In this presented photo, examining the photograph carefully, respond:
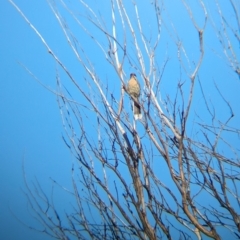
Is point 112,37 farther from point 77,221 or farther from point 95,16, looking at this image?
point 77,221

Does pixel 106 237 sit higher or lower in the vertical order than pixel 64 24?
lower

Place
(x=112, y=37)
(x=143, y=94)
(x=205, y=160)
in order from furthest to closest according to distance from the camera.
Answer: (x=205, y=160) → (x=143, y=94) → (x=112, y=37)

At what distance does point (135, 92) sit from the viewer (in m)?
3.01

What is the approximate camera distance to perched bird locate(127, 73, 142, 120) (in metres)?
2.40

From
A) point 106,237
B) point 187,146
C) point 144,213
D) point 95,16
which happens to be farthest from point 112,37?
point 106,237

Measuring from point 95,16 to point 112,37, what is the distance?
0.33 metres

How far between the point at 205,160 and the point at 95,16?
Answer: 1428 mm

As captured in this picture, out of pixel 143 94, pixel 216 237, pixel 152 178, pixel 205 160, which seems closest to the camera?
pixel 216 237

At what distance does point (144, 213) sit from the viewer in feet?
6.77

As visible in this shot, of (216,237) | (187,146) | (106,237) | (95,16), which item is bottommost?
(106,237)

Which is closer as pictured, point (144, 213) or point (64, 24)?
point (144, 213)

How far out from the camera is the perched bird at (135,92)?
2399mm

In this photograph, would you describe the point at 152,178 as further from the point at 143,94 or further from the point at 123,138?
the point at 143,94

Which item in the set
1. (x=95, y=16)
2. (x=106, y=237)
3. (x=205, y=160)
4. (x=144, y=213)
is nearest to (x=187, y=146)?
(x=205, y=160)
